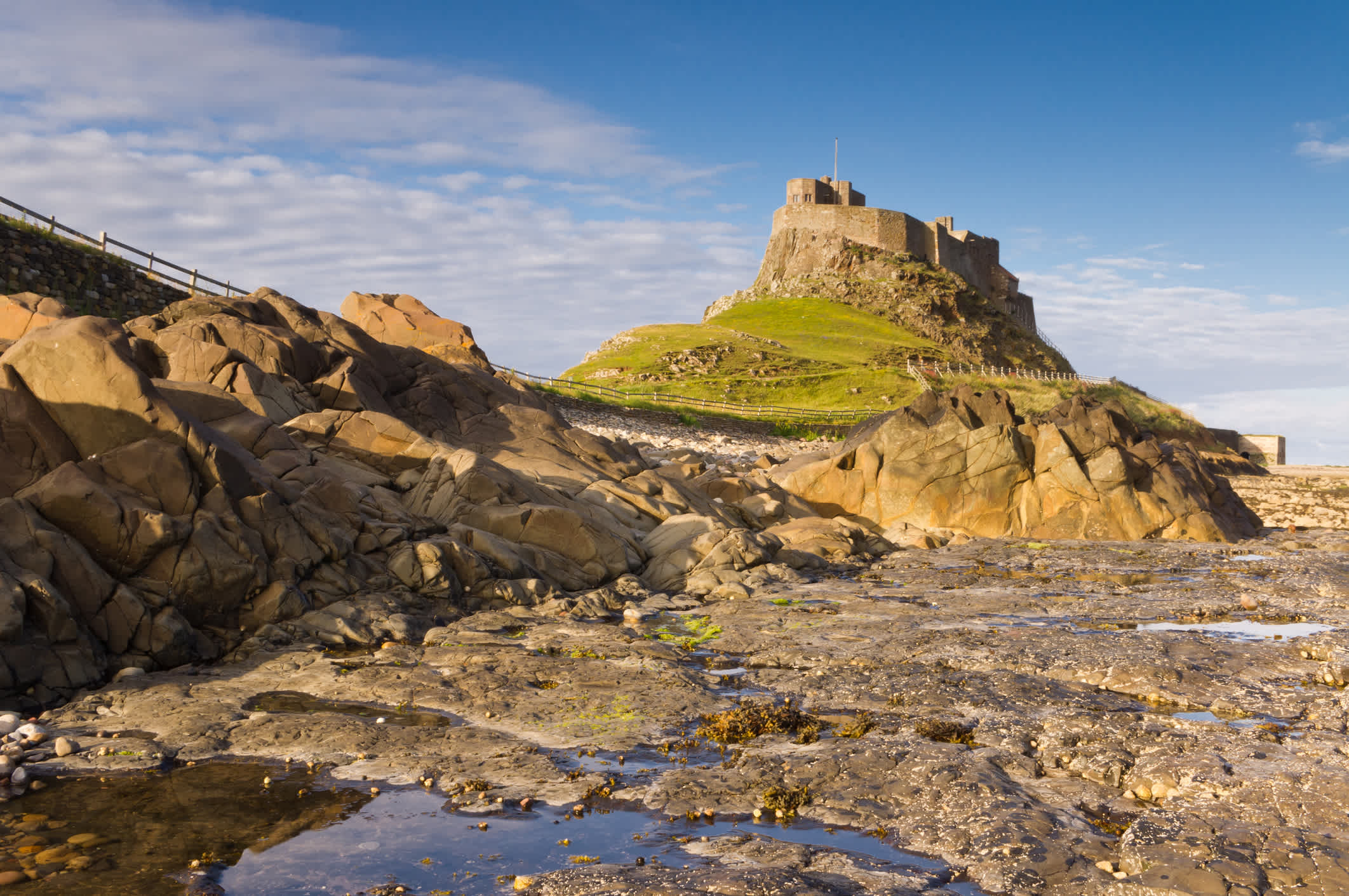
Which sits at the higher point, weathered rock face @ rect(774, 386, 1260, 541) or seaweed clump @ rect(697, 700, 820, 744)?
weathered rock face @ rect(774, 386, 1260, 541)

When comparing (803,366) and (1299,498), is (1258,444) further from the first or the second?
(803,366)

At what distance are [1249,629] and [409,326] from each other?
36.2 m

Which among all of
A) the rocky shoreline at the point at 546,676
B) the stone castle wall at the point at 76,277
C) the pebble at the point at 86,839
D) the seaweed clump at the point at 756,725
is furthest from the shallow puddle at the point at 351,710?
the stone castle wall at the point at 76,277

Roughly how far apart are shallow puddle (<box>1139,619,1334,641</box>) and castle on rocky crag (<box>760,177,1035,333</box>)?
345 feet

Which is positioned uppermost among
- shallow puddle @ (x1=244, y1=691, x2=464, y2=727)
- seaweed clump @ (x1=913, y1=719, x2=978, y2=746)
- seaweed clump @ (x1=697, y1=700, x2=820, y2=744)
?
seaweed clump @ (x1=913, y1=719, x2=978, y2=746)

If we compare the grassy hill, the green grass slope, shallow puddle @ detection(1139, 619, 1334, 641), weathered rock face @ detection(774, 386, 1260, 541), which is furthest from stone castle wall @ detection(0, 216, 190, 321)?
the green grass slope

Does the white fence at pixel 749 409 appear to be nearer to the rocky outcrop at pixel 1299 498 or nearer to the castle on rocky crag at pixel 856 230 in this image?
the rocky outcrop at pixel 1299 498

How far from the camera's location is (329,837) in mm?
8859

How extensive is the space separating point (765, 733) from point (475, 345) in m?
35.3

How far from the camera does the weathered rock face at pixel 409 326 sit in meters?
42.9

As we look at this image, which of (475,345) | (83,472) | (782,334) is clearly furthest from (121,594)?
(782,334)

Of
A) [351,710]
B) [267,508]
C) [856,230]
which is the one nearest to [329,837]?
[351,710]

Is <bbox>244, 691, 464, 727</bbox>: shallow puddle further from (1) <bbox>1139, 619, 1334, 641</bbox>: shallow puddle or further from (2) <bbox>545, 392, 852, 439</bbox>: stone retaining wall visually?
(2) <bbox>545, 392, 852, 439</bbox>: stone retaining wall

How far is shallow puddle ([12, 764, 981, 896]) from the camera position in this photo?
7965 mm
